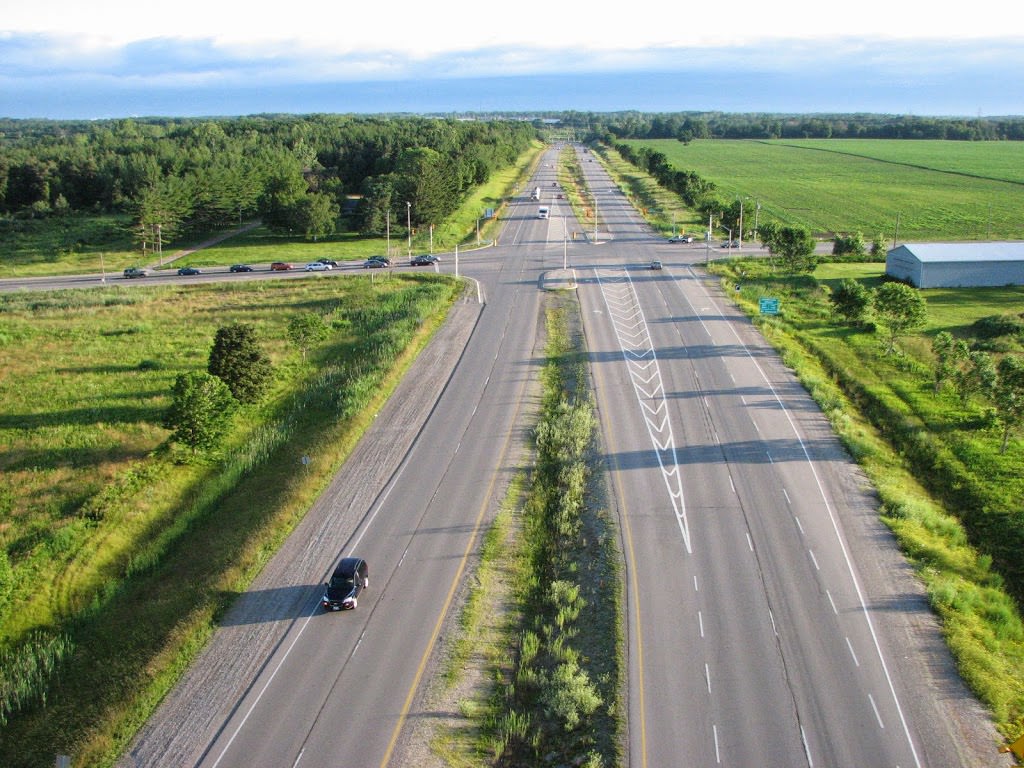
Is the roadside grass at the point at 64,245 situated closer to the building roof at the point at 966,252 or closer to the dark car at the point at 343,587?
the dark car at the point at 343,587

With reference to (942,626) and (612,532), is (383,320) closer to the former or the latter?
(612,532)

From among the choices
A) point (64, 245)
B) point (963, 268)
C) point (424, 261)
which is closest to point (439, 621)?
point (424, 261)

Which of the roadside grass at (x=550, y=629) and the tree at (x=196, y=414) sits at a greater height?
the tree at (x=196, y=414)

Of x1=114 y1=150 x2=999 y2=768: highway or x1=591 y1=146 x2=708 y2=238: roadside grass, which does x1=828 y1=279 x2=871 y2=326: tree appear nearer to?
x1=114 y1=150 x2=999 y2=768: highway

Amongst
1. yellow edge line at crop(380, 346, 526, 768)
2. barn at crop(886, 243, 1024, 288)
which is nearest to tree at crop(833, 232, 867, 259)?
barn at crop(886, 243, 1024, 288)

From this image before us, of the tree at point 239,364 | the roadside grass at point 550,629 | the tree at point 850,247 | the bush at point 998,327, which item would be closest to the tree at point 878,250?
the tree at point 850,247

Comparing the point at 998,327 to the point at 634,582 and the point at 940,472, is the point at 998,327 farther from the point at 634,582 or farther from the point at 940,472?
the point at 634,582

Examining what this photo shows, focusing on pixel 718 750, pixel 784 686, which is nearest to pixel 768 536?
pixel 784 686
